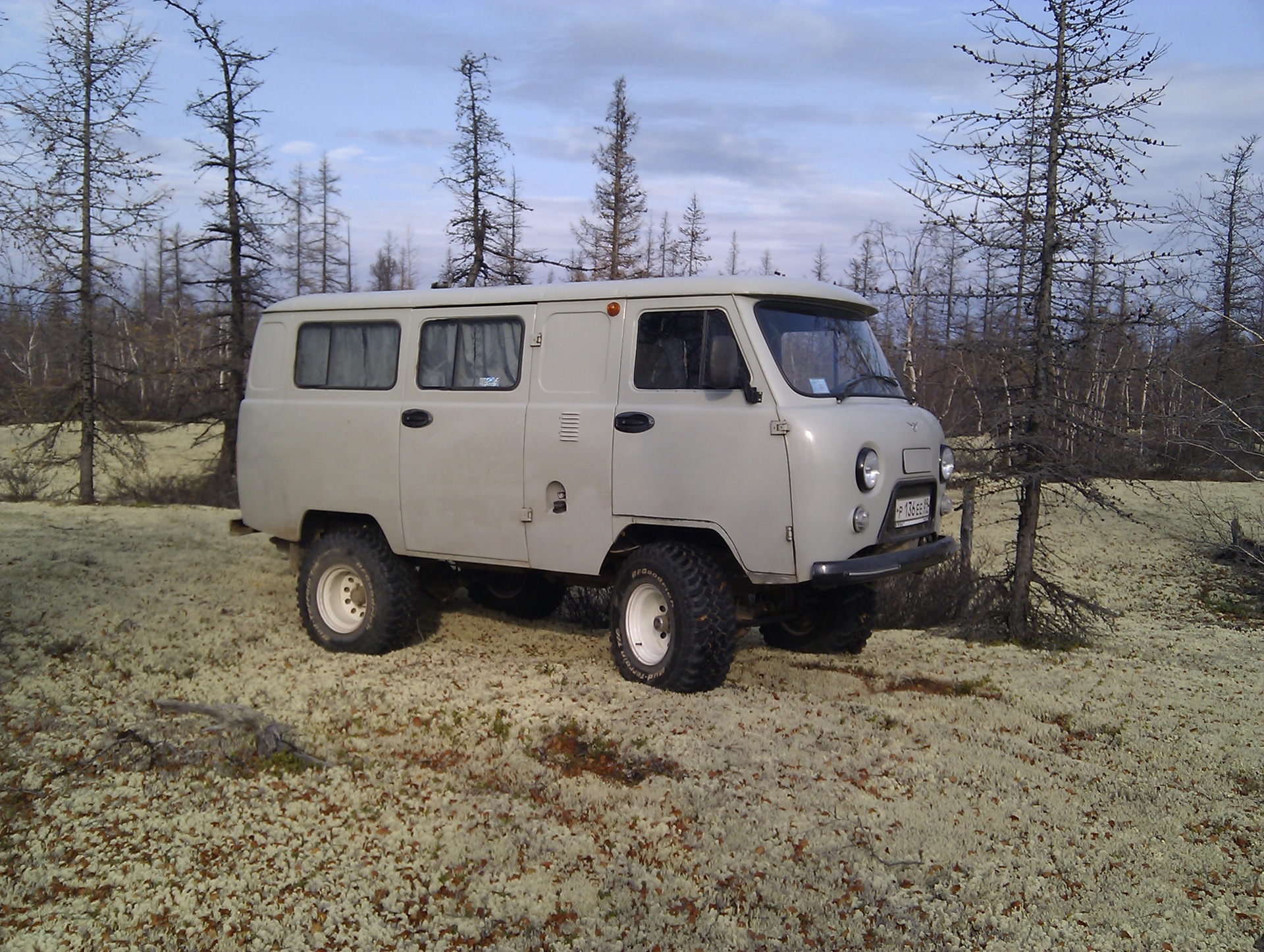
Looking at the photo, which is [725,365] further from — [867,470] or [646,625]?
[646,625]

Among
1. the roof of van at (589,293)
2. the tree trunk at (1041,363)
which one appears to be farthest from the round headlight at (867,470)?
the tree trunk at (1041,363)

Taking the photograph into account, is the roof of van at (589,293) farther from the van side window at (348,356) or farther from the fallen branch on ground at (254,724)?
the fallen branch on ground at (254,724)

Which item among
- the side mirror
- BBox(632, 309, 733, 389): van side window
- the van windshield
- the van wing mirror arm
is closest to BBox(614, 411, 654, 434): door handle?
BBox(632, 309, 733, 389): van side window

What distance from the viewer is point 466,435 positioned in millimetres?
7504

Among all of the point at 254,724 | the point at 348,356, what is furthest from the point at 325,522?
the point at 254,724

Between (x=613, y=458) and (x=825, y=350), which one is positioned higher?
(x=825, y=350)

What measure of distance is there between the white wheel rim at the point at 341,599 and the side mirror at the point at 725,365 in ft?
12.2

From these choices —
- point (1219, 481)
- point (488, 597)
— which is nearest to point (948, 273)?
point (1219, 481)

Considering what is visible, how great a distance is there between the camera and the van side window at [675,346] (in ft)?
21.6

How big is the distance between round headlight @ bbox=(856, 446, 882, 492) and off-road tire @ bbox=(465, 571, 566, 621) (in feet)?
13.2

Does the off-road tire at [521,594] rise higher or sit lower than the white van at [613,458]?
lower

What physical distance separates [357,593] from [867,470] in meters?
4.51

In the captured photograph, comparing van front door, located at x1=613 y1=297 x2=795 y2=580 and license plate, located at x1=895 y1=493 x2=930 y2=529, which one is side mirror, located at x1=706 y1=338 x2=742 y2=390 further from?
license plate, located at x1=895 y1=493 x2=930 y2=529

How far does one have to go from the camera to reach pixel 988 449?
36.7 feet
